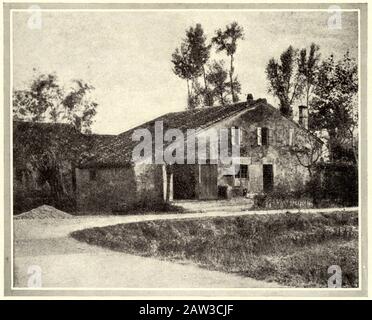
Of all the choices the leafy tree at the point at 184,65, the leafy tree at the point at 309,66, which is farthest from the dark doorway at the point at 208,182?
the leafy tree at the point at 309,66

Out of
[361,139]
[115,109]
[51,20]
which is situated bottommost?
[361,139]

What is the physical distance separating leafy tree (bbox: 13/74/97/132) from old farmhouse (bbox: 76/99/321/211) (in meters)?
0.90

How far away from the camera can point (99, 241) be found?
1057cm

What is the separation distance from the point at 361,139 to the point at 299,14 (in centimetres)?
247

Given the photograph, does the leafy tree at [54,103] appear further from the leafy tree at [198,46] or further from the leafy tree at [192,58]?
the leafy tree at [198,46]

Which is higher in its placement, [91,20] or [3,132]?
[91,20]

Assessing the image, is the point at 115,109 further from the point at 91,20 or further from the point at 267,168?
the point at 267,168

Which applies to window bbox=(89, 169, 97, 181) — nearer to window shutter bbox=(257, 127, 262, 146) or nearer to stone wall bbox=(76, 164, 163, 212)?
stone wall bbox=(76, 164, 163, 212)

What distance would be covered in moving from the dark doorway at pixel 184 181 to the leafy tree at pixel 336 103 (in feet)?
10.4

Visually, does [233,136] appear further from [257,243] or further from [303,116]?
[257,243]

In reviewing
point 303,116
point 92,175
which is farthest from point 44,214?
point 303,116

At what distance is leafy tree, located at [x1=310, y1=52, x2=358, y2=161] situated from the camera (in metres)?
10.5

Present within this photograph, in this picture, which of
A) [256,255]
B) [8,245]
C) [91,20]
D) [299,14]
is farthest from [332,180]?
[8,245]

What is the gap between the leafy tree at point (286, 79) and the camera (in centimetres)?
1088
